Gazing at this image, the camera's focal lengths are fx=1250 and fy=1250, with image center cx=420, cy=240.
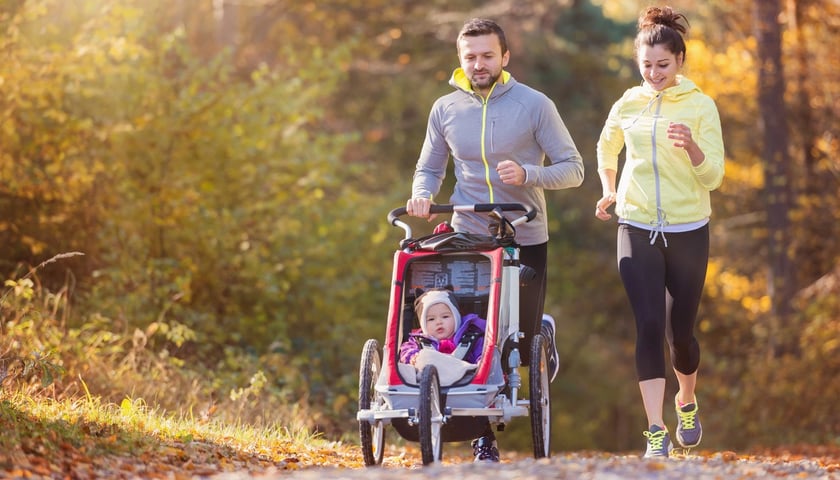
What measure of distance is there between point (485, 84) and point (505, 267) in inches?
42.8

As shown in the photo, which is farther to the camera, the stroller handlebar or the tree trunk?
the tree trunk

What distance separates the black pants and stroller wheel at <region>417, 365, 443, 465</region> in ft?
3.97

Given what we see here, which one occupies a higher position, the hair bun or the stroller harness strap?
the hair bun

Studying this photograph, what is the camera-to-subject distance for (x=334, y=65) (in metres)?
15.8

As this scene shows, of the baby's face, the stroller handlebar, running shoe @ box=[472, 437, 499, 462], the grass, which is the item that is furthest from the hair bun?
the grass

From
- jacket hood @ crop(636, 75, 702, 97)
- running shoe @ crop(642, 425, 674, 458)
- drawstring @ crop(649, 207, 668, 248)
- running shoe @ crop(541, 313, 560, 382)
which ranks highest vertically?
jacket hood @ crop(636, 75, 702, 97)

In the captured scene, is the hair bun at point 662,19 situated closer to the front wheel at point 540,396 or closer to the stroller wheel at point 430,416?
the front wheel at point 540,396

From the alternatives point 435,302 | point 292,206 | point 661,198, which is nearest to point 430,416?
point 435,302

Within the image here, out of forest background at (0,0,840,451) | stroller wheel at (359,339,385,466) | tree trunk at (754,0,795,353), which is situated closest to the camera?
stroller wheel at (359,339,385,466)

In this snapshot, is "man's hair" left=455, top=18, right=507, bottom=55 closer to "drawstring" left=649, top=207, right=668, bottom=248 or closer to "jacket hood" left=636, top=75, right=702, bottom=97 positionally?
"jacket hood" left=636, top=75, right=702, bottom=97

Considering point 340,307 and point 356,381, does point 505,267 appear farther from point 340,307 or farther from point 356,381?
point 340,307

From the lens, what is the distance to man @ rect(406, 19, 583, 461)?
6.96 meters

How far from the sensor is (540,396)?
21.4ft

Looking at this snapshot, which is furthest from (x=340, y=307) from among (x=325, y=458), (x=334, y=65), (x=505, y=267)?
(x=505, y=267)
